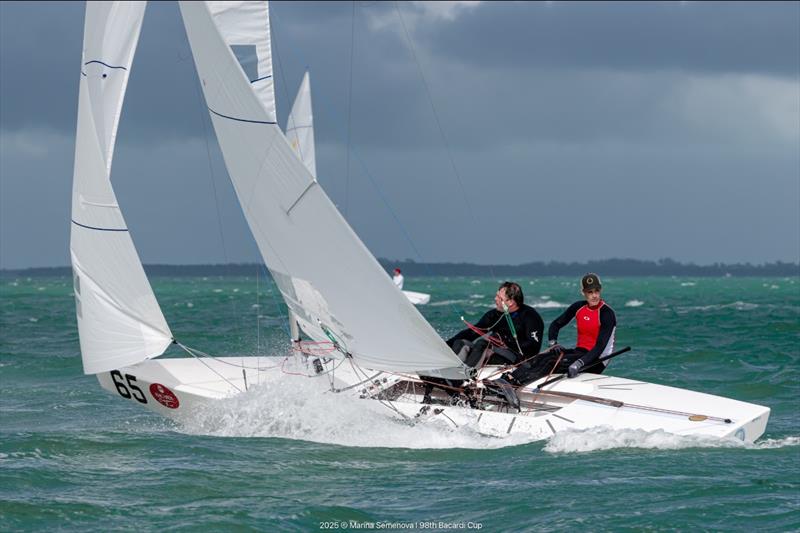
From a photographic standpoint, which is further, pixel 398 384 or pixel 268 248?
pixel 398 384

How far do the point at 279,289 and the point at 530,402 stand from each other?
8.71 ft

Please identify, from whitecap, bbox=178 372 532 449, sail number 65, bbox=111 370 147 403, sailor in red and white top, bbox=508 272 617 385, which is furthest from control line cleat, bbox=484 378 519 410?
sail number 65, bbox=111 370 147 403

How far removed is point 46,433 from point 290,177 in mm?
4116

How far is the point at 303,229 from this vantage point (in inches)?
372

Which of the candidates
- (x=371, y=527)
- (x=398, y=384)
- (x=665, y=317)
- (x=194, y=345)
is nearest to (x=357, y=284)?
(x=398, y=384)

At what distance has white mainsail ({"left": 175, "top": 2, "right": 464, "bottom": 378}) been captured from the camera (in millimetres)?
9148

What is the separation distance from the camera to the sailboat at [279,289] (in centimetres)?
927

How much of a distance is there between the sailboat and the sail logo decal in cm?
1

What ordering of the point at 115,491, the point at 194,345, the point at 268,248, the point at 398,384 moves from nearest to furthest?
the point at 115,491 → the point at 268,248 → the point at 398,384 → the point at 194,345

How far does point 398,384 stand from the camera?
10.9 meters

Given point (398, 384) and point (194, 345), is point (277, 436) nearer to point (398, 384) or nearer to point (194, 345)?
point (398, 384)

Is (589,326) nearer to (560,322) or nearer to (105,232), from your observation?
(560,322)

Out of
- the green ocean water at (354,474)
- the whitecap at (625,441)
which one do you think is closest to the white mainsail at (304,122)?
the green ocean water at (354,474)

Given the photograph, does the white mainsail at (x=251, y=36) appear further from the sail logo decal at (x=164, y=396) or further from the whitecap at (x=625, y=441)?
the whitecap at (x=625, y=441)
